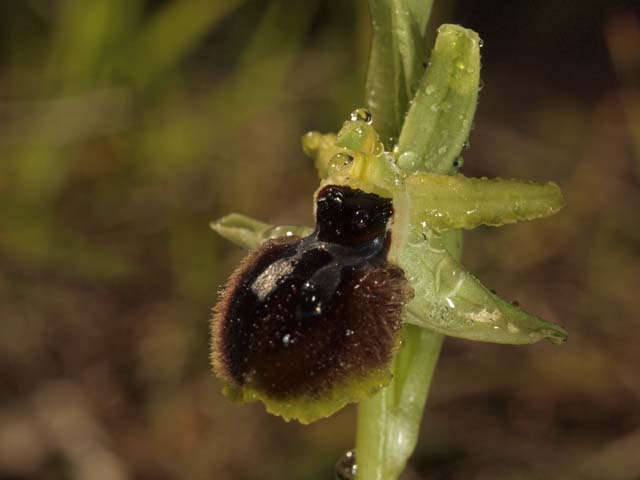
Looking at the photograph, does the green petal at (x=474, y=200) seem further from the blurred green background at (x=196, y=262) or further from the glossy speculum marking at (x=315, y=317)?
the blurred green background at (x=196, y=262)

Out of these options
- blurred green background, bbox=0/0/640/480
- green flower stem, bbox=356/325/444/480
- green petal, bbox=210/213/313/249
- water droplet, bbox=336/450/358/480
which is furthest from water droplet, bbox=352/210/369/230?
blurred green background, bbox=0/0/640/480

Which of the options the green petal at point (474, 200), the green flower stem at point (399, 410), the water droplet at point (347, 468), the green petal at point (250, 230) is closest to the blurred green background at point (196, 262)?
the water droplet at point (347, 468)

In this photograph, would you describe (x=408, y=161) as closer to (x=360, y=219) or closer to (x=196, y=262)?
(x=360, y=219)

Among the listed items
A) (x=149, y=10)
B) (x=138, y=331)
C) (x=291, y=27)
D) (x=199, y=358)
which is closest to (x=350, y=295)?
(x=199, y=358)

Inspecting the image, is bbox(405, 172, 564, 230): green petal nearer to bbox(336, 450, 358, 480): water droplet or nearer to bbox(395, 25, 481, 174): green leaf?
bbox(395, 25, 481, 174): green leaf

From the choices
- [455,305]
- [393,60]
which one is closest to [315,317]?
[455,305]
